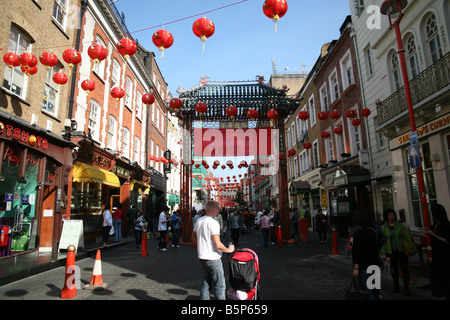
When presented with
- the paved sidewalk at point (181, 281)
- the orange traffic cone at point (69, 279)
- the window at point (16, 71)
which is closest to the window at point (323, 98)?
the paved sidewalk at point (181, 281)

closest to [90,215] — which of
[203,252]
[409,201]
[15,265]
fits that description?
[15,265]

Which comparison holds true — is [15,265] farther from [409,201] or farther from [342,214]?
[342,214]

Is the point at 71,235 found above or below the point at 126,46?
below

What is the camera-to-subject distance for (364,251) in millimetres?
4379

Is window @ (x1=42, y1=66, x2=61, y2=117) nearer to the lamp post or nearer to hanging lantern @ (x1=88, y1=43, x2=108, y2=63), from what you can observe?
hanging lantern @ (x1=88, y1=43, x2=108, y2=63)

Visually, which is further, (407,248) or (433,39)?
(433,39)

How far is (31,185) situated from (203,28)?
8.53 metres

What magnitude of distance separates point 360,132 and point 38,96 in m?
15.3

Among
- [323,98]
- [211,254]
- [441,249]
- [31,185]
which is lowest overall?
[441,249]

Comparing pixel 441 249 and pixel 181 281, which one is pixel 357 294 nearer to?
pixel 441 249

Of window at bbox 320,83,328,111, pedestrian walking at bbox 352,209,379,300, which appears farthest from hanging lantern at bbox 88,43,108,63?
window at bbox 320,83,328,111

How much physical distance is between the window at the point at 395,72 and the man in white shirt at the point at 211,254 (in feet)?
36.0

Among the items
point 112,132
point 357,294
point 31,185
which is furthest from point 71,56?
point 357,294

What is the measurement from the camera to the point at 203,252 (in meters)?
4.13
